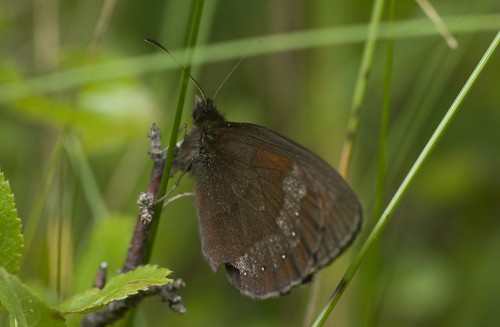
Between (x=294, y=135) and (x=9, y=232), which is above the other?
(x=294, y=135)

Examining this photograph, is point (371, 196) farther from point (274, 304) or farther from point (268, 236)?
point (268, 236)

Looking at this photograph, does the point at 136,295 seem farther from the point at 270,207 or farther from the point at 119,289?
the point at 270,207

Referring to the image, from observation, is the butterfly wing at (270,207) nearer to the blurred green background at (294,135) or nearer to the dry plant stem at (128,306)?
the dry plant stem at (128,306)

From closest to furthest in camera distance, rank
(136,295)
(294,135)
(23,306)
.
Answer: (23,306)
(136,295)
(294,135)

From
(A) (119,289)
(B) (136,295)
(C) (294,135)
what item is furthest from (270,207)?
(C) (294,135)

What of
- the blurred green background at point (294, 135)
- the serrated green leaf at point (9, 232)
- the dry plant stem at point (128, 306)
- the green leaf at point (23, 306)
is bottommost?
the green leaf at point (23, 306)

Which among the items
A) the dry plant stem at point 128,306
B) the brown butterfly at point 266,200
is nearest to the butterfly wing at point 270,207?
the brown butterfly at point 266,200
